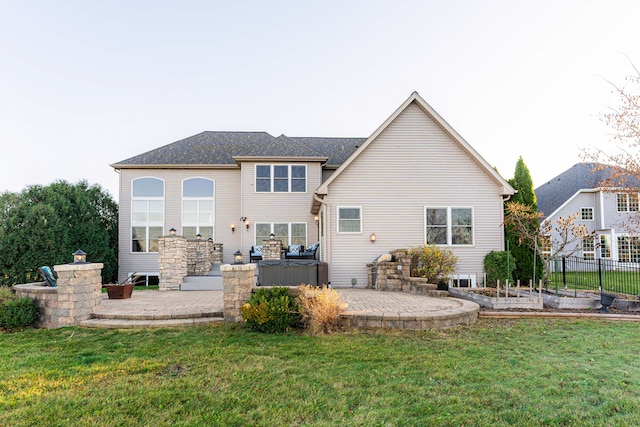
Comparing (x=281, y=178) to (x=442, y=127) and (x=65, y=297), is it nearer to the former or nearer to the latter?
(x=442, y=127)

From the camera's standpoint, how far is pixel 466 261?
41.9 ft

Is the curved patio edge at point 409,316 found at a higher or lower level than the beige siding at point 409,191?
lower

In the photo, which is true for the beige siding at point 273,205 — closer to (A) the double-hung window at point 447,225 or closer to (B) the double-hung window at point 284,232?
(B) the double-hung window at point 284,232

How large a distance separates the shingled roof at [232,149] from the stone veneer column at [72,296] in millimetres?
10102

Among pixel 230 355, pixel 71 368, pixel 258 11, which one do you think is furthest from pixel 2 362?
pixel 258 11

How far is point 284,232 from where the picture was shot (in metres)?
16.5

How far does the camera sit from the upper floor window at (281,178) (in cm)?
1636

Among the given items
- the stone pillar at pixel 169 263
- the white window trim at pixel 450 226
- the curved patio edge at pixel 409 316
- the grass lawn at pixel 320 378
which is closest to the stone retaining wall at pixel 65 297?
the grass lawn at pixel 320 378

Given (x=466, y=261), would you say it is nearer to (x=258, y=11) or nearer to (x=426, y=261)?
(x=426, y=261)

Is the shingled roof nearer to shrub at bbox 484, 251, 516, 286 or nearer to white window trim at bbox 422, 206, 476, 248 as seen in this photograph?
white window trim at bbox 422, 206, 476, 248

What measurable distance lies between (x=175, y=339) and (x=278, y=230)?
10.8 meters

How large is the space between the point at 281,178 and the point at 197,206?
465 cm

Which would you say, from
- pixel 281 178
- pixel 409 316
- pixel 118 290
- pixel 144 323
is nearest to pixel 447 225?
pixel 409 316

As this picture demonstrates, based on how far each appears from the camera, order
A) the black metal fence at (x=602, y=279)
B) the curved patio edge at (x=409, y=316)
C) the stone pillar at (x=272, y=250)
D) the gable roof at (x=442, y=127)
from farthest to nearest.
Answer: the stone pillar at (x=272, y=250), the gable roof at (x=442, y=127), the black metal fence at (x=602, y=279), the curved patio edge at (x=409, y=316)
